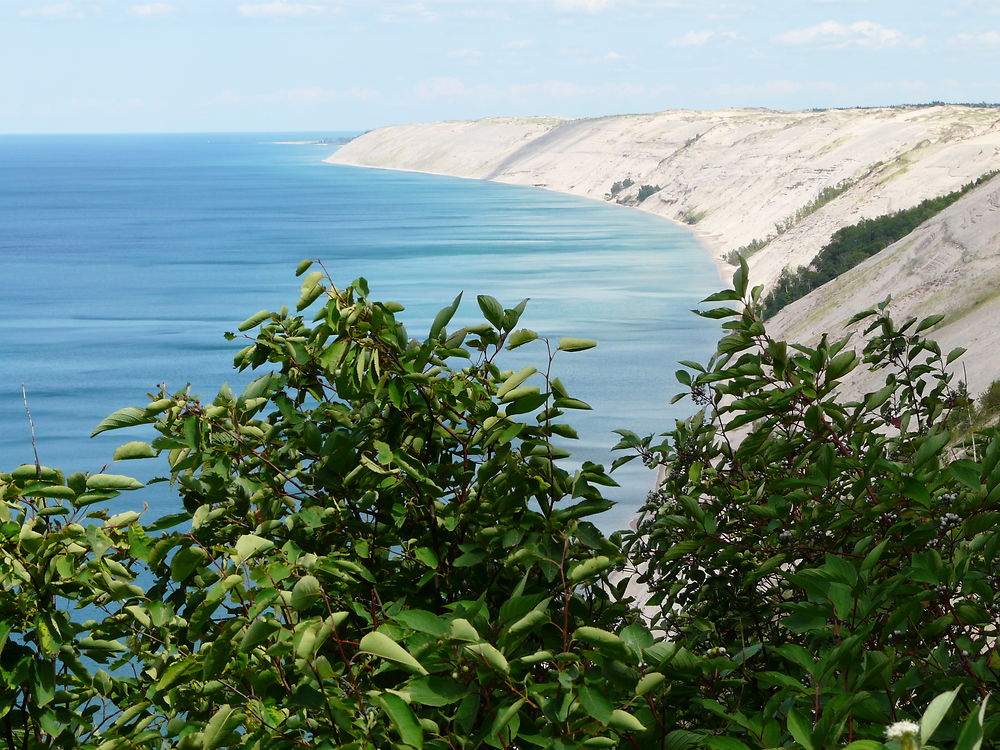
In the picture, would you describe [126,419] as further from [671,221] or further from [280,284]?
[671,221]

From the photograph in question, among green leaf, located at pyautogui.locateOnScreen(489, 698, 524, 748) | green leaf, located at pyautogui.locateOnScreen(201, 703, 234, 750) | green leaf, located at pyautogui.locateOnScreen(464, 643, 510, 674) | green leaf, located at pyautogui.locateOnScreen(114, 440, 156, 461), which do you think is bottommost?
green leaf, located at pyautogui.locateOnScreen(201, 703, 234, 750)

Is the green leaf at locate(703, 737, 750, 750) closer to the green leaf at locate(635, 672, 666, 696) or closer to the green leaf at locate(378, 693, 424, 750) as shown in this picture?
the green leaf at locate(635, 672, 666, 696)

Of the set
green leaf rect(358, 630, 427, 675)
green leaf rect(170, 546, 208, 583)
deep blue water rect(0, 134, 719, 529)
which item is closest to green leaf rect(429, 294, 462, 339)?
green leaf rect(170, 546, 208, 583)

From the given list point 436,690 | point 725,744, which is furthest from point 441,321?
point 725,744

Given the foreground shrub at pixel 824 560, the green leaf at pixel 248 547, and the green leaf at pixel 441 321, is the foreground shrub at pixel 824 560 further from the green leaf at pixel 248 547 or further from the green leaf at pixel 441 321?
the green leaf at pixel 248 547

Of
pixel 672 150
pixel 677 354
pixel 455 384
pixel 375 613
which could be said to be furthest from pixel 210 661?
pixel 672 150

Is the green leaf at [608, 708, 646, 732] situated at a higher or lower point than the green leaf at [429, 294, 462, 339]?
lower

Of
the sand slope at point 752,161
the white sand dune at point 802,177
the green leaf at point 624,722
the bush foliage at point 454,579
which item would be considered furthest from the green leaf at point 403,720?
the sand slope at point 752,161

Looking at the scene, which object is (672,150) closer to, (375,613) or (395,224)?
(395,224)
